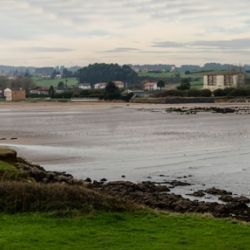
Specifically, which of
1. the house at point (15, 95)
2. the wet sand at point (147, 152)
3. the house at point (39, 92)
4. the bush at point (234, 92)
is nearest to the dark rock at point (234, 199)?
the wet sand at point (147, 152)

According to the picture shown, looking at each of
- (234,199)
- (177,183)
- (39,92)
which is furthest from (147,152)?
(39,92)

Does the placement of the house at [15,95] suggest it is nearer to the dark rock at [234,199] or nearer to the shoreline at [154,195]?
the shoreline at [154,195]

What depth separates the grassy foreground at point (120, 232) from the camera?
28.8 feet

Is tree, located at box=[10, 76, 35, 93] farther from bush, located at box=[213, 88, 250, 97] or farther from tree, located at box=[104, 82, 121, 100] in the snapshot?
bush, located at box=[213, 88, 250, 97]

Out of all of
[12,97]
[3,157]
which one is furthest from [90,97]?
[3,157]

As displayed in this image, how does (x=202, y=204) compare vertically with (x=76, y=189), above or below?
below

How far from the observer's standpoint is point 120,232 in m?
9.88

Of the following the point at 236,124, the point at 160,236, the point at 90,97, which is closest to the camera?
the point at 160,236

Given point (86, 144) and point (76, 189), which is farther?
point (86, 144)

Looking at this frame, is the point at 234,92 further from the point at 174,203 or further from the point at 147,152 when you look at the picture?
the point at 174,203

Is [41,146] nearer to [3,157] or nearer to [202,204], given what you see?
[3,157]

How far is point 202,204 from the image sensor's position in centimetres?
1634

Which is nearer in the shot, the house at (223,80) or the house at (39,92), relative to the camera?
the house at (39,92)

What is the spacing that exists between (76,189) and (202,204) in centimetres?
487
